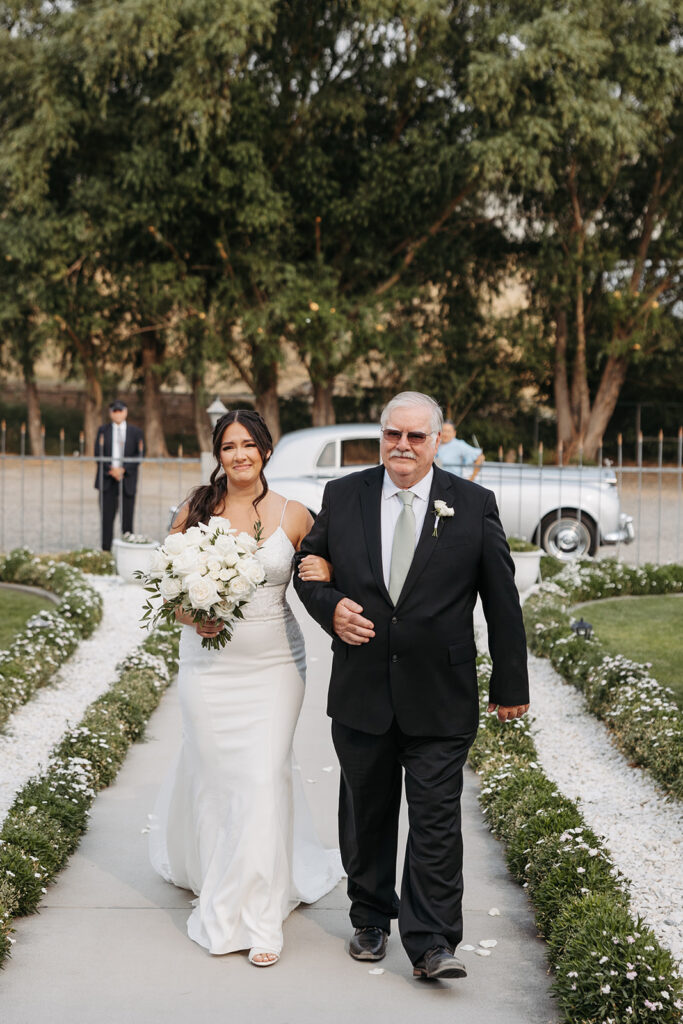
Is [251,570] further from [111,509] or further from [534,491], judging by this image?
[111,509]

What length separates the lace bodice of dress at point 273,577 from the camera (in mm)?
4398

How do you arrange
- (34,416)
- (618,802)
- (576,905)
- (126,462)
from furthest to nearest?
(34,416)
(126,462)
(618,802)
(576,905)

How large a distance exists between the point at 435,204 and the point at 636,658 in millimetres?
21472

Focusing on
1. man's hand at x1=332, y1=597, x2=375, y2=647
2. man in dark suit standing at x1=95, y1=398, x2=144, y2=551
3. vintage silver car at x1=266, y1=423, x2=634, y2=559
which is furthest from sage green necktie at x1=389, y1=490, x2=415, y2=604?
man in dark suit standing at x1=95, y1=398, x2=144, y2=551

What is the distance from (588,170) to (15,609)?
21673mm

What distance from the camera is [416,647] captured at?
3.86m

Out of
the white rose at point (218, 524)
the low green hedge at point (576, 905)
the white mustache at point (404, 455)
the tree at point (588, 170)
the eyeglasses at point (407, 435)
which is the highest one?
the tree at point (588, 170)

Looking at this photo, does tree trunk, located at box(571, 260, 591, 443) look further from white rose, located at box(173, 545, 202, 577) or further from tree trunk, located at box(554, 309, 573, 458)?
white rose, located at box(173, 545, 202, 577)

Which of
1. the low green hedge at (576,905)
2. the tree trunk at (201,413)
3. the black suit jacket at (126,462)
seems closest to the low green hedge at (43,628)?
the black suit jacket at (126,462)

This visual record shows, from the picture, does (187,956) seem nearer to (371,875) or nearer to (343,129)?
(371,875)

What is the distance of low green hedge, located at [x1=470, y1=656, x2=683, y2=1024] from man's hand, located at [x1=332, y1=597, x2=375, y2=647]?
1193 millimetres

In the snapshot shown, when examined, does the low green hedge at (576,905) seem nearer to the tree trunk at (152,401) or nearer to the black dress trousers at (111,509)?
the black dress trousers at (111,509)

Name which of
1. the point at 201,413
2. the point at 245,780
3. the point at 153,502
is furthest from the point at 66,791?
the point at 201,413

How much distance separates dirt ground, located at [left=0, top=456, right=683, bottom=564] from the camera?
1591 centimetres
